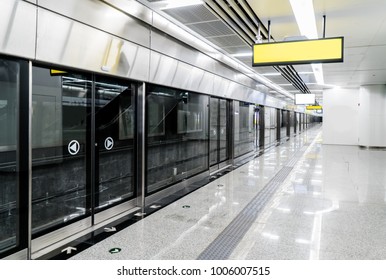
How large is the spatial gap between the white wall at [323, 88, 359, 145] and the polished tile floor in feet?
29.6

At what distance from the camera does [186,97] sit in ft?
22.6

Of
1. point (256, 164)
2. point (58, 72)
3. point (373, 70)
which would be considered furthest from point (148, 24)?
point (373, 70)

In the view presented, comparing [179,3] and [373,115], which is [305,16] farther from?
[373,115]

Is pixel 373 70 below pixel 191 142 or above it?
above

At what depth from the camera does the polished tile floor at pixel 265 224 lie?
118 inches

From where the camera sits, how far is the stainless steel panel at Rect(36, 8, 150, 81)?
9.54 ft

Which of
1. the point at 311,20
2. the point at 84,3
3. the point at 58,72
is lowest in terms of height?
the point at 58,72

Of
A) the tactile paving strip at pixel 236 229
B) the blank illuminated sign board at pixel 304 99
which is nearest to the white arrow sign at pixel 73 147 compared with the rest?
the tactile paving strip at pixel 236 229

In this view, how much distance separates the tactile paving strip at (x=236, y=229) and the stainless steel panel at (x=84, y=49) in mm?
2531

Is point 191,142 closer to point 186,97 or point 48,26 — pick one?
point 186,97

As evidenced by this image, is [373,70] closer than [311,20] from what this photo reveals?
No

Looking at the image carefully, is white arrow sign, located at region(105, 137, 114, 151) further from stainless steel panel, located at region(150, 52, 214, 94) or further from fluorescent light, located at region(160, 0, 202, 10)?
fluorescent light, located at region(160, 0, 202, 10)

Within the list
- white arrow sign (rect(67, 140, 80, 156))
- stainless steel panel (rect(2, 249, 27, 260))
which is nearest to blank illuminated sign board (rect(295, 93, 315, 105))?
white arrow sign (rect(67, 140, 80, 156))

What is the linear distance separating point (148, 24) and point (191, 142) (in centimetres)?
473
